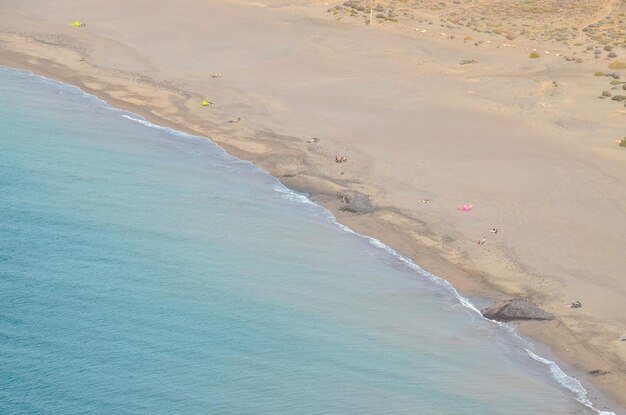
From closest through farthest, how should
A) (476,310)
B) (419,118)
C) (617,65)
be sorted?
(476,310), (419,118), (617,65)

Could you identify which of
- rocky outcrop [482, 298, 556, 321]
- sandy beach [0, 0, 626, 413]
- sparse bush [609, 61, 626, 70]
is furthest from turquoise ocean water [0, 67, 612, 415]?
sparse bush [609, 61, 626, 70]

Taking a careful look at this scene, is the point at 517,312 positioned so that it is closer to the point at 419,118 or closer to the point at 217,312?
the point at 217,312

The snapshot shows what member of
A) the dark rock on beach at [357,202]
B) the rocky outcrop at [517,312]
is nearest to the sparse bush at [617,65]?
the dark rock on beach at [357,202]

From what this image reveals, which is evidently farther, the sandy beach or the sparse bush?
the sparse bush

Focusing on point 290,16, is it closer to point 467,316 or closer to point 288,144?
point 288,144

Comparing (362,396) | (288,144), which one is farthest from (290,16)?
(362,396)

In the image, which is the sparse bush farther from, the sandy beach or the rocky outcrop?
the rocky outcrop

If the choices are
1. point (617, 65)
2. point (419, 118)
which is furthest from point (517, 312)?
point (617, 65)
